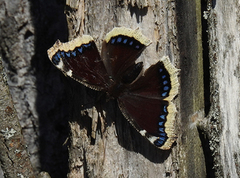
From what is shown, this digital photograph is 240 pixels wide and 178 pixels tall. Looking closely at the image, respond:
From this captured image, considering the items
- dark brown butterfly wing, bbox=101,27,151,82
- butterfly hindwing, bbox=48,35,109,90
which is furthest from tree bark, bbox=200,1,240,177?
butterfly hindwing, bbox=48,35,109,90

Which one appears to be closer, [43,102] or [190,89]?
[190,89]

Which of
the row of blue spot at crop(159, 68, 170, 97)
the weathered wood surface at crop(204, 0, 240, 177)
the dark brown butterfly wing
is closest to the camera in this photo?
the dark brown butterfly wing

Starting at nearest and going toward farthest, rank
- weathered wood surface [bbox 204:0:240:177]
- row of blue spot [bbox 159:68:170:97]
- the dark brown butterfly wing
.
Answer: the dark brown butterfly wing, row of blue spot [bbox 159:68:170:97], weathered wood surface [bbox 204:0:240:177]

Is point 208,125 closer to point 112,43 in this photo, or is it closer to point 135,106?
point 135,106

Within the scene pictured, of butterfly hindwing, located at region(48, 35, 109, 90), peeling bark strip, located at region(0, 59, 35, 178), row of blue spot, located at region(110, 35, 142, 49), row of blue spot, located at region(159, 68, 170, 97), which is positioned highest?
row of blue spot, located at region(110, 35, 142, 49)

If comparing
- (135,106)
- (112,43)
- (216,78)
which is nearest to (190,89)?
(216,78)

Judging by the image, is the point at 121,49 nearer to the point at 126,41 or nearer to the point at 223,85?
the point at 126,41

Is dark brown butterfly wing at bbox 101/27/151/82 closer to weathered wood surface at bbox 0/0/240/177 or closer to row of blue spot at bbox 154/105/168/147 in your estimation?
weathered wood surface at bbox 0/0/240/177
